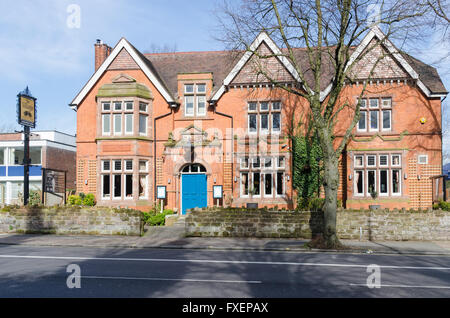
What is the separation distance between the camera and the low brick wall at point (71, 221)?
18.6 m

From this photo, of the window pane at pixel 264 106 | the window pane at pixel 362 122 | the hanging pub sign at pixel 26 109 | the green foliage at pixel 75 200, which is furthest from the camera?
the window pane at pixel 264 106

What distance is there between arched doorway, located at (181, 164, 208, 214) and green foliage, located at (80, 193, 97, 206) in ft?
16.7

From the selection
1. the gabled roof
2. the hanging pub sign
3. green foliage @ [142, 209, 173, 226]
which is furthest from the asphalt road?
the gabled roof

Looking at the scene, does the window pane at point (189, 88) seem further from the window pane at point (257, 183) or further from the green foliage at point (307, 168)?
the green foliage at point (307, 168)

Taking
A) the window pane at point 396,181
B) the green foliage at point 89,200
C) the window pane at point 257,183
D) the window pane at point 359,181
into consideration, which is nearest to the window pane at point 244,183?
the window pane at point 257,183

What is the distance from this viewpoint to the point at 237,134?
23.8m

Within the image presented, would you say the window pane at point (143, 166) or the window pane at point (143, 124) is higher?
the window pane at point (143, 124)

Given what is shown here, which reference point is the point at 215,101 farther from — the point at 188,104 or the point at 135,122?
the point at 135,122

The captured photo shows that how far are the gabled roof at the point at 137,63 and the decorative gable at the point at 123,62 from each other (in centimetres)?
16

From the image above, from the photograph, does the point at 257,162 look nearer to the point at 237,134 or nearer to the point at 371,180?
the point at 237,134

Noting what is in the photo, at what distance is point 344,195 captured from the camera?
22906mm
